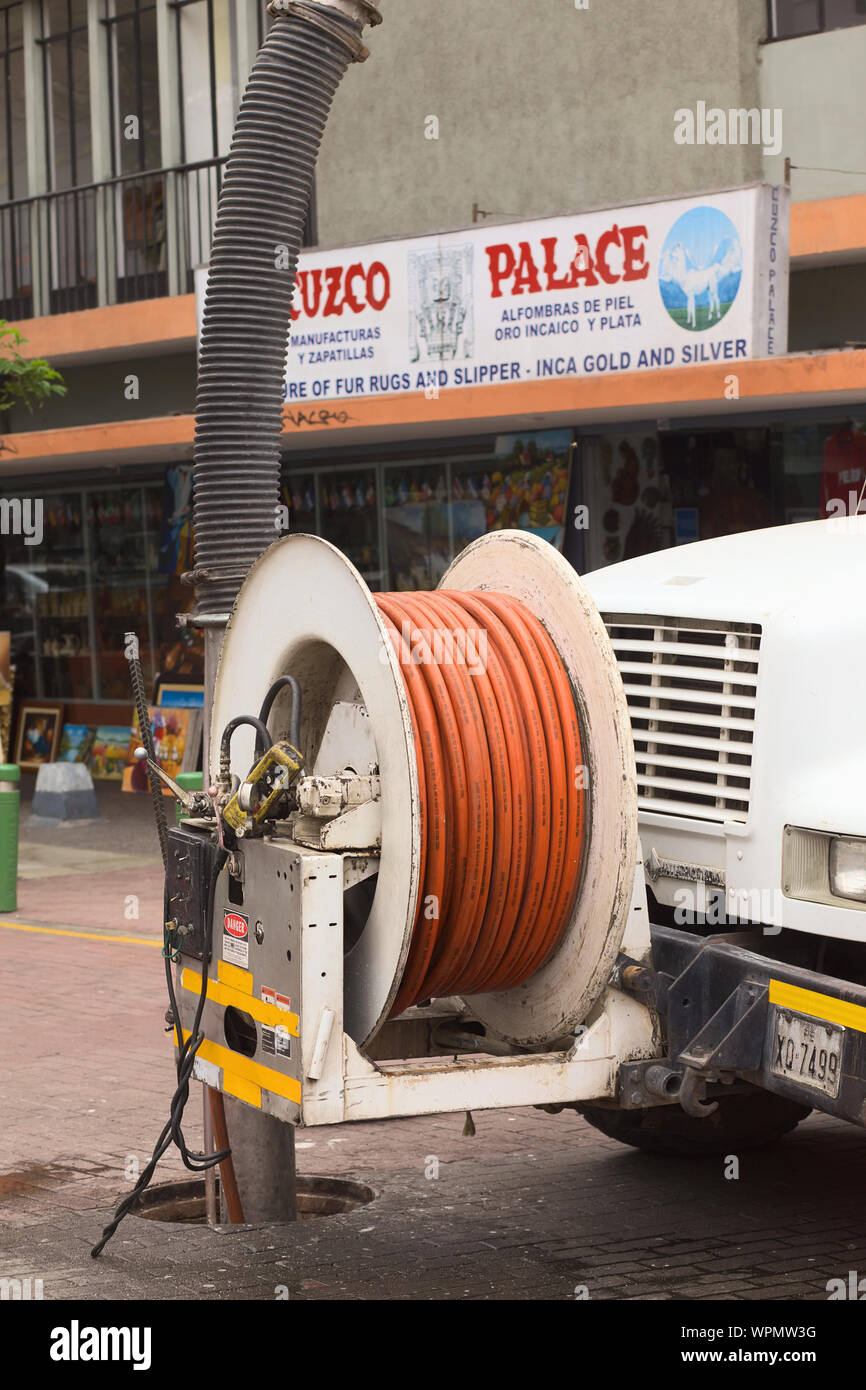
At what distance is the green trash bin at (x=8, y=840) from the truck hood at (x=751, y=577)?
737cm

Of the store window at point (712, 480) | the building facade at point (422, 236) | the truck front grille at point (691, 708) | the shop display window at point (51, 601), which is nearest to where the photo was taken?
the truck front grille at point (691, 708)

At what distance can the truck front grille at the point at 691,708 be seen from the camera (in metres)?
5.15

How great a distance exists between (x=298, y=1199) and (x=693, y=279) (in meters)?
8.10

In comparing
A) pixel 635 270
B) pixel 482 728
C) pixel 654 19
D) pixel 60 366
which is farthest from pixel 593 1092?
pixel 60 366

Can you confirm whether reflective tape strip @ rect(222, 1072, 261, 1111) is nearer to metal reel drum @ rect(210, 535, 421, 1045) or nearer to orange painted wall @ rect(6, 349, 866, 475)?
metal reel drum @ rect(210, 535, 421, 1045)

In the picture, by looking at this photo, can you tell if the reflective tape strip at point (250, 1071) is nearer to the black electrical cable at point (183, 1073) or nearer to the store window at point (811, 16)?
the black electrical cable at point (183, 1073)

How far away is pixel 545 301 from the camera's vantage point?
44.9ft

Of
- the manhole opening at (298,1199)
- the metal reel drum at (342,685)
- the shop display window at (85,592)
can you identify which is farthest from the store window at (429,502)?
the metal reel drum at (342,685)

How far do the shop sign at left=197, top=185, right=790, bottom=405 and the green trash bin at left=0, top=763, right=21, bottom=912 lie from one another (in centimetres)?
439

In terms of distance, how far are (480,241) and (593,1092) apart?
1012cm

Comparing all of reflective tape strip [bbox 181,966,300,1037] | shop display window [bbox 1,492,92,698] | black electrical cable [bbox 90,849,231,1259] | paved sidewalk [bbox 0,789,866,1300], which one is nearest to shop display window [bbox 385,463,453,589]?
shop display window [bbox 1,492,92,698]

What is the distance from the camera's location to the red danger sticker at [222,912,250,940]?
4977mm

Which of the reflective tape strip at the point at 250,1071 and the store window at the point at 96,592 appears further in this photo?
the store window at the point at 96,592

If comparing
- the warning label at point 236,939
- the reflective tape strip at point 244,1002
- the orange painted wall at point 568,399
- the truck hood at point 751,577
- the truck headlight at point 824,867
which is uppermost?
the orange painted wall at point 568,399
